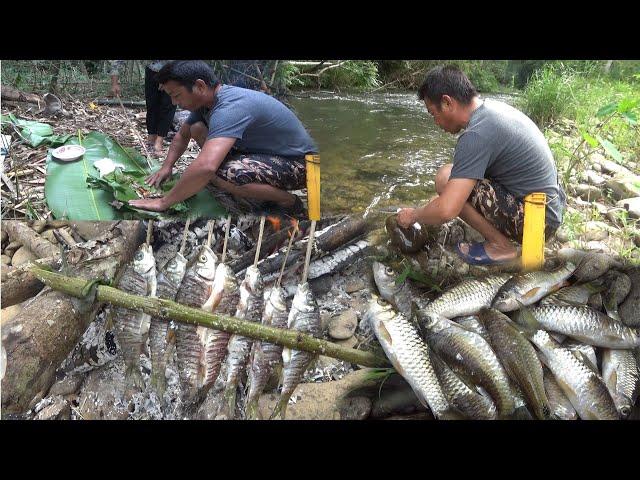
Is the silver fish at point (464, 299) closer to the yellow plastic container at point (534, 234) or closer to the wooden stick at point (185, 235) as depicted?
the yellow plastic container at point (534, 234)

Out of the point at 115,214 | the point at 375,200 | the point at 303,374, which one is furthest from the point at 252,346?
the point at 375,200

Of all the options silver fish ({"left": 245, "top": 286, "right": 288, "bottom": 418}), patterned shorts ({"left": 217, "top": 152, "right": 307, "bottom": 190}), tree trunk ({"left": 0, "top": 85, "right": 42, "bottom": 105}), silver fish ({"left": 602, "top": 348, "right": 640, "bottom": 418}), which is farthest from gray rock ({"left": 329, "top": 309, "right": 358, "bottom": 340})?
tree trunk ({"left": 0, "top": 85, "right": 42, "bottom": 105})

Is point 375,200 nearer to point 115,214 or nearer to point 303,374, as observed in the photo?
point 303,374

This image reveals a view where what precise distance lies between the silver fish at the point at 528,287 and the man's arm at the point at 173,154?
1.33 m

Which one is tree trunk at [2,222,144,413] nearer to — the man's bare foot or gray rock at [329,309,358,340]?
gray rock at [329,309,358,340]

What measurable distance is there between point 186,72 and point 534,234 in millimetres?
1428

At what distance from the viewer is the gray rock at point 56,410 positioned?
4.77 ft

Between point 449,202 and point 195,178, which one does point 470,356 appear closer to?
point 449,202

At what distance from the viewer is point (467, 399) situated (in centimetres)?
149

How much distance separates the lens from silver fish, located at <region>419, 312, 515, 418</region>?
1502mm

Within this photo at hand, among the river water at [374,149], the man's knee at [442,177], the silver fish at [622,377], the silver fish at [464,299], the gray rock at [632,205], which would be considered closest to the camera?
the silver fish at [622,377]

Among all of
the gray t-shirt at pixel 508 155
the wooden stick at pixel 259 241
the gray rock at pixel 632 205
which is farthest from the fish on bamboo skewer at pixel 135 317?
the gray rock at pixel 632 205

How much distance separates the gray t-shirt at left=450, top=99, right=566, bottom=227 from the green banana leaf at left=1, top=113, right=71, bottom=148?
148cm

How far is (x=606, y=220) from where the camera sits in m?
1.79
